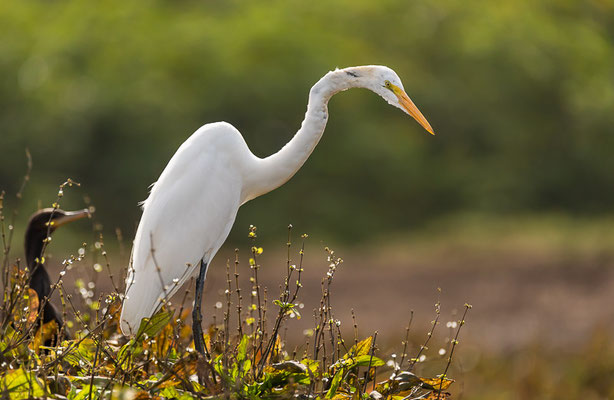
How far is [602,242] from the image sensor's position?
10242 millimetres

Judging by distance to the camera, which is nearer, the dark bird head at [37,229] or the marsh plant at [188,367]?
the marsh plant at [188,367]

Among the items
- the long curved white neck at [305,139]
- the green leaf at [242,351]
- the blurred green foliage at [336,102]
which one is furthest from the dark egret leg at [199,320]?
the blurred green foliage at [336,102]

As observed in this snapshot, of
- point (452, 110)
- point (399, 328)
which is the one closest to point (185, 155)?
point (399, 328)

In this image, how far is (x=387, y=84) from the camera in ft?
11.4

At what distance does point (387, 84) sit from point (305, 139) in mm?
397

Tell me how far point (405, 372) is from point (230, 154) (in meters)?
1.20

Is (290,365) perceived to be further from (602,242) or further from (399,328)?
(602,242)

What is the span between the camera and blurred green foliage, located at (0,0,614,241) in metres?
11.9

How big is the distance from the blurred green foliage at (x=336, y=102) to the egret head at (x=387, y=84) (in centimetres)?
754

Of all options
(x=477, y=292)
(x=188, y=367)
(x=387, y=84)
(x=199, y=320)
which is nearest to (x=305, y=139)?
(x=387, y=84)

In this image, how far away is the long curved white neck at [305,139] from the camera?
355cm

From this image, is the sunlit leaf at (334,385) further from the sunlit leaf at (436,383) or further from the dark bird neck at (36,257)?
the dark bird neck at (36,257)

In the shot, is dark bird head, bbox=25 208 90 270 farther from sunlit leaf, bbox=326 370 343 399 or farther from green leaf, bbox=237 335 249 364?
sunlit leaf, bbox=326 370 343 399

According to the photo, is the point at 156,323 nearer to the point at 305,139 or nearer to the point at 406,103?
the point at 305,139
